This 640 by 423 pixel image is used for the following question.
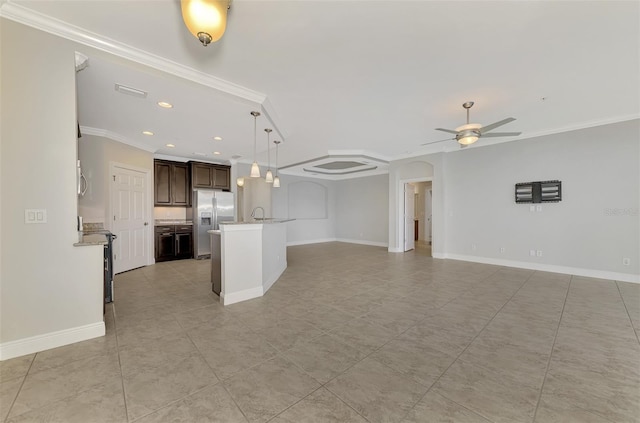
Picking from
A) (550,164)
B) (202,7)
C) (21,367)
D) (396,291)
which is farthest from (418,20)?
(550,164)

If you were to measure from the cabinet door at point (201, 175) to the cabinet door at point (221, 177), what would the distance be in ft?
0.36

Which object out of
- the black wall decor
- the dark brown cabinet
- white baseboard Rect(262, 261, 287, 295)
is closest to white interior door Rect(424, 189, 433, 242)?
the black wall decor

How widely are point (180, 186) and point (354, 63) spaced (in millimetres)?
5475

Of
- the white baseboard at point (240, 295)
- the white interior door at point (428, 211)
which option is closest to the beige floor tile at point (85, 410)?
the white baseboard at point (240, 295)

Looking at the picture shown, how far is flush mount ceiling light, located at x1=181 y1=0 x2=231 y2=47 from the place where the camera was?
156 centimetres

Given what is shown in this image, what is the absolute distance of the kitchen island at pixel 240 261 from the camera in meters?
3.25

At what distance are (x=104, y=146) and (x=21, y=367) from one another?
397 cm

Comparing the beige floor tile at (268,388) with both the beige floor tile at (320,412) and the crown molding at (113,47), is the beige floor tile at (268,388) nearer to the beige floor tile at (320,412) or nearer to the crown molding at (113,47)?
the beige floor tile at (320,412)

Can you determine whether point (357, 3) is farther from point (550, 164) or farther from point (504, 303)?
point (550, 164)

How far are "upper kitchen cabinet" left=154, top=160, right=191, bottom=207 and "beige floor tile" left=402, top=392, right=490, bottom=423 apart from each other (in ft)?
21.3

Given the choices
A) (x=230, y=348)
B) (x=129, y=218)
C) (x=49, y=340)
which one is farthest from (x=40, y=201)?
(x=129, y=218)

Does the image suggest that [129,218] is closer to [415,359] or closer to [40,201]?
[40,201]

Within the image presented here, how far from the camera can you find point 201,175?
648 cm

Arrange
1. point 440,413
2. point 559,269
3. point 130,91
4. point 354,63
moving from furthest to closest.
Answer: point 559,269 < point 130,91 < point 354,63 < point 440,413
